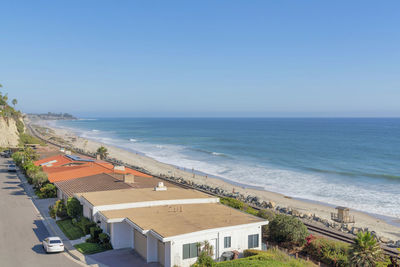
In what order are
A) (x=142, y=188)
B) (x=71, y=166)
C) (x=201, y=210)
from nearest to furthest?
(x=201, y=210) < (x=142, y=188) < (x=71, y=166)

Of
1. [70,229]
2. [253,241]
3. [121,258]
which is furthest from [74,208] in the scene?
[253,241]

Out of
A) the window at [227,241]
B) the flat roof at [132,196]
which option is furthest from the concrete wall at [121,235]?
the window at [227,241]

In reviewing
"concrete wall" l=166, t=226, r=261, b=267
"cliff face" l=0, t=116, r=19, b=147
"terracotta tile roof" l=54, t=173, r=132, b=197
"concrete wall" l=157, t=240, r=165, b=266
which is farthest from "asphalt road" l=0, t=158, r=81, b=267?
"cliff face" l=0, t=116, r=19, b=147

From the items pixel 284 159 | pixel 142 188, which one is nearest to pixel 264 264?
pixel 142 188

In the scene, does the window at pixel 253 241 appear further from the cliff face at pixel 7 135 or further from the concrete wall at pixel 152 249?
the cliff face at pixel 7 135

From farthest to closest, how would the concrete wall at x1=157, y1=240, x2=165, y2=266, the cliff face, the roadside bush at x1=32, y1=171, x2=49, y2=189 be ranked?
the cliff face, the roadside bush at x1=32, y1=171, x2=49, y2=189, the concrete wall at x1=157, y1=240, x2=165, y2=266

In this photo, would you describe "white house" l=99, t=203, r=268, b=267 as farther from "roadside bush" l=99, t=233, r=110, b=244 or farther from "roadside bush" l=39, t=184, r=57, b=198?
"roadside bush" l=39, t=184, r=57, b=198

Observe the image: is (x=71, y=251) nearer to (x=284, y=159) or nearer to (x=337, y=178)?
(x=337, y=178)
